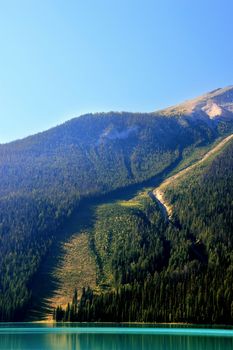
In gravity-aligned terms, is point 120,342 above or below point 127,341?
above

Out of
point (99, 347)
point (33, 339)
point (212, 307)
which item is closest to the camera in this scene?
point (99, 347)

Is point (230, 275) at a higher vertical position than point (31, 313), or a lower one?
higher

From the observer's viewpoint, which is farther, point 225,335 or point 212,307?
point 212,307

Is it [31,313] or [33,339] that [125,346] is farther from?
[31,313]

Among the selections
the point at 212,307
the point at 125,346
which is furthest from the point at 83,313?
the point at 125,346

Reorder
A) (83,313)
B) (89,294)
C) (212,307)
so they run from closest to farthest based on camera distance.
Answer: (212,307) < (83,313) < (89,294)

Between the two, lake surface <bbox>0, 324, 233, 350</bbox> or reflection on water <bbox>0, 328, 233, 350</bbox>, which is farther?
lake surface <bbox>0, 324, 233, 350</bbox>

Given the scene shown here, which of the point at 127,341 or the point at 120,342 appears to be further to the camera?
the point at 127,341

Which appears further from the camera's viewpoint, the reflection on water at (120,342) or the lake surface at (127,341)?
the lake surface at (127,341)
